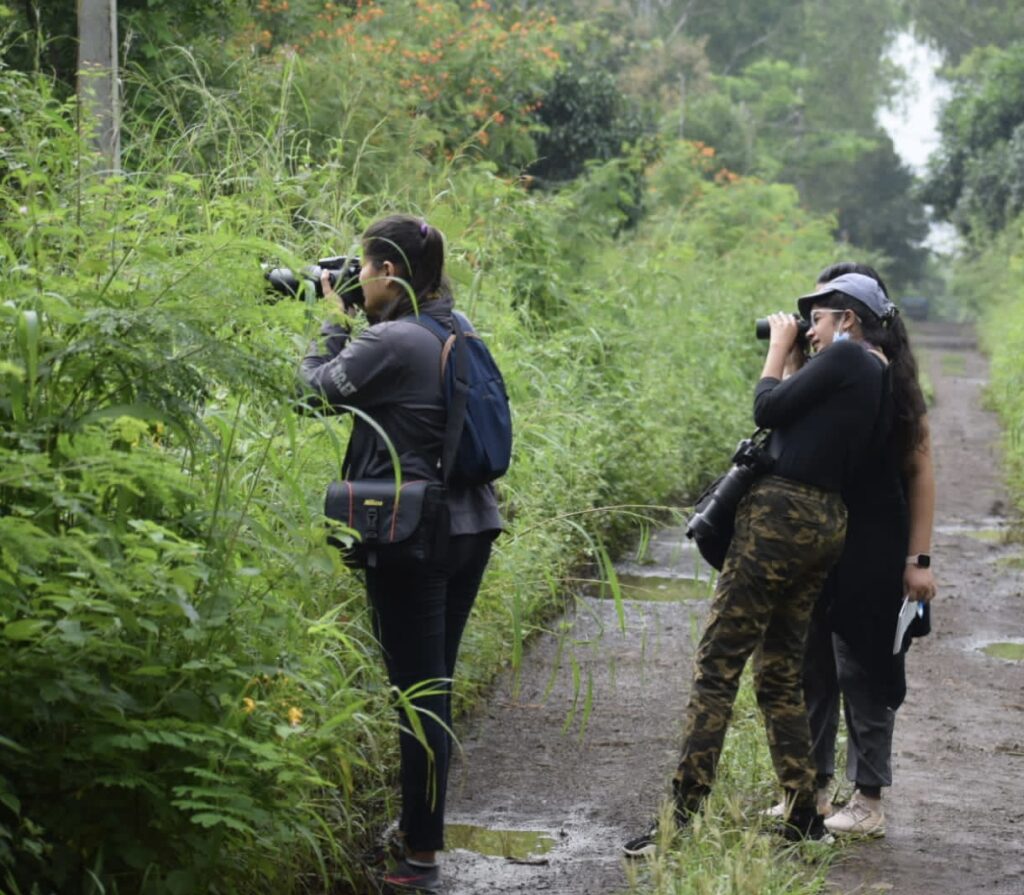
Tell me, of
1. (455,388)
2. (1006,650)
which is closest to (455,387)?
(455,388)

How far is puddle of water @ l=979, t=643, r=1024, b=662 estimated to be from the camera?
28.1 feet

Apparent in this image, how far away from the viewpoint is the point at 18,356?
388 centimetres

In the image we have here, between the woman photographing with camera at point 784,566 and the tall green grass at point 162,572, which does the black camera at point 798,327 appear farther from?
the tall green grass at point 162,572

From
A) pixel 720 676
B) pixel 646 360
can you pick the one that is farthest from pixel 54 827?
pixel 646 360

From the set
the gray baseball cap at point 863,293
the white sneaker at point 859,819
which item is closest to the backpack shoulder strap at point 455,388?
the gray baseball cap at point 863,293

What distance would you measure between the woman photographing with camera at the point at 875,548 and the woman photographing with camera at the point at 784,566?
17 cm

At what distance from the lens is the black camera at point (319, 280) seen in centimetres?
504

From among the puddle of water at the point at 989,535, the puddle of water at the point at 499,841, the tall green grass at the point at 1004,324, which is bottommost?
the puddle of water at the point at 499,841

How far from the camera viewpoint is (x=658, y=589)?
32.0 ft

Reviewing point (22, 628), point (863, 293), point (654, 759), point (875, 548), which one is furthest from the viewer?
point (654, 759)

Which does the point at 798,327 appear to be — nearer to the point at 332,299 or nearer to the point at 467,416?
the point at 467,416

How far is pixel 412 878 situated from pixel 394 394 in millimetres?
1387

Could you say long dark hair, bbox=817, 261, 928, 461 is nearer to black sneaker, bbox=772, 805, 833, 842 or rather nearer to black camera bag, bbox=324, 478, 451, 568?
black sneaker, bbox=772, 805, 833, 842

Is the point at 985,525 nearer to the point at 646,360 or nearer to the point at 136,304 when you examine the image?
the point at 646,360
